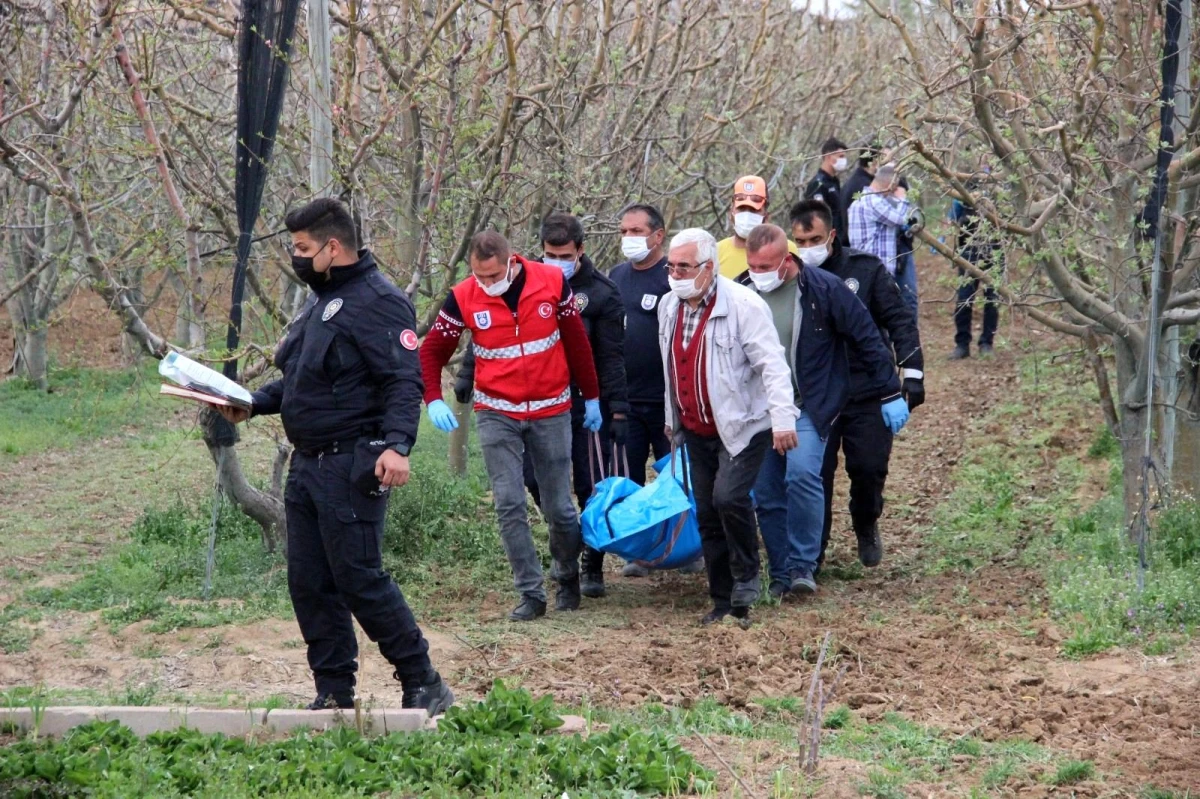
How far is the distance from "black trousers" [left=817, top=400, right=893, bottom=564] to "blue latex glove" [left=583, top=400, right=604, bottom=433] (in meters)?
1.31

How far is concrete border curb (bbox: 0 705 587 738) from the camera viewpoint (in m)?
5.05

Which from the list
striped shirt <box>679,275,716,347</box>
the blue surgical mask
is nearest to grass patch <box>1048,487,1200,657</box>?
striped shirt <box>679,275,716,347</box>

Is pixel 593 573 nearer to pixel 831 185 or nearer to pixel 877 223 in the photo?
pixel 877 223

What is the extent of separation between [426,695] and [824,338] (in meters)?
3.16

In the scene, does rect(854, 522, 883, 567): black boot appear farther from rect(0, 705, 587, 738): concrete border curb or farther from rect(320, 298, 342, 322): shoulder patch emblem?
rect(320, 298, 342, 322): shoulder patch emblem

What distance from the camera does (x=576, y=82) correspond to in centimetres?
1018

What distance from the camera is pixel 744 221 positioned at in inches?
340

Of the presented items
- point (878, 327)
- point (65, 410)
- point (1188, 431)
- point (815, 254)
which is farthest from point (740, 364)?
point (65, 410)

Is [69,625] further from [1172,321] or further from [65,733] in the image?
[1172,321]

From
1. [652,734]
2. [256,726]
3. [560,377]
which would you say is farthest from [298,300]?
[652,734]

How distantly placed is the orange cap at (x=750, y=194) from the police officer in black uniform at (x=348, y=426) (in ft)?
12.3

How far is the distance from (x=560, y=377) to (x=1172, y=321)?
3.20 meters

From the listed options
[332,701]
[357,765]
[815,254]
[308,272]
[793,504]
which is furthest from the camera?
[815,254]

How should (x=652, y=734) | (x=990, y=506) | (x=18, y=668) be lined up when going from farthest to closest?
(x=990, y=506) → (x=18, y=668) → (x=652, y=734)
